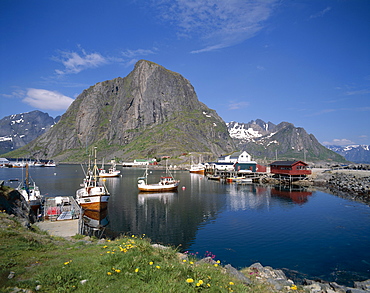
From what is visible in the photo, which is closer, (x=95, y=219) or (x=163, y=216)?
(x=95, y=219)

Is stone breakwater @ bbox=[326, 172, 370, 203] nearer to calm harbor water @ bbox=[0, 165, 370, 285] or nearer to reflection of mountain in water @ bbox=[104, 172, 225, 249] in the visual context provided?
calm harbor water @ bbox=[0, 165, 370, 285]

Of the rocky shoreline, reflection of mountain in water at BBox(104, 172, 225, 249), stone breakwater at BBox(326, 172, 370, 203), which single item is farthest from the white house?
reflection of mountain in water at BBox(104, 172, 225, 249)

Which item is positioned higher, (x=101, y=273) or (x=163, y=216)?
(x=101, y=273)

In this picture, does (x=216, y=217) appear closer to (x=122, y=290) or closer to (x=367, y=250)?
(x=367, y=250)

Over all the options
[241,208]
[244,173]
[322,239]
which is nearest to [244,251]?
[322,239]

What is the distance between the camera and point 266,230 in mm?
35312

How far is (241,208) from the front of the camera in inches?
2028

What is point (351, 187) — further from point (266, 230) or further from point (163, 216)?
point (163, 216)

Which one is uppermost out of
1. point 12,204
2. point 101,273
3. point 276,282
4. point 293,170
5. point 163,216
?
point 293,170

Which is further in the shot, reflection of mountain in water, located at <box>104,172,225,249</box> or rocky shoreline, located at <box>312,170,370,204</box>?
rocky shoreline, located at <box>312,170,370,204</box>

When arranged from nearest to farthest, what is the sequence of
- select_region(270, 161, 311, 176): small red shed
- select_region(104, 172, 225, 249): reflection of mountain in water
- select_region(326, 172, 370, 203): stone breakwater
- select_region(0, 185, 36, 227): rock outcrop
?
1. select_region(0, 185, 36, 227): rock outcrop
2. select_region(104, 172, 225, 249): reflection of mountain in water
3. select_region(326, 172, 370, 203): stone breakwater
4. select_region(270, 161, 311, 176): small red shed

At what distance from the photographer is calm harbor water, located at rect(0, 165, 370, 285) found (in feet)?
79.3

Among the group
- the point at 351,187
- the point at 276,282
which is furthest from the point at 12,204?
the point at 351,187

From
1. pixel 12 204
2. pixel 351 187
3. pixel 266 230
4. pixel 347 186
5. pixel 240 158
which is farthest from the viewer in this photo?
pixel 240 158
